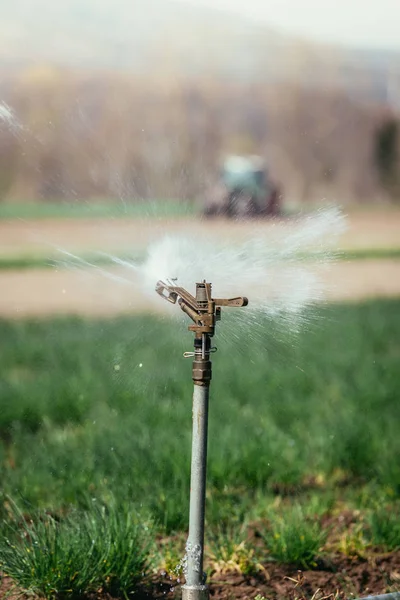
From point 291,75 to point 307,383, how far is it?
72.3 ft

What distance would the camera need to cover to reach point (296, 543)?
2.68 meters

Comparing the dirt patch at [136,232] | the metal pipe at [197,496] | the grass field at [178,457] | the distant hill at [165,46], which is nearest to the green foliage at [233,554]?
the grass field at [178,457]

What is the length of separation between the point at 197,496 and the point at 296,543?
68cm

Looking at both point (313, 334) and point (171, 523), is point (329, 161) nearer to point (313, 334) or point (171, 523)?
point (313, 334)

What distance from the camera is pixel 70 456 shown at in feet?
11.4

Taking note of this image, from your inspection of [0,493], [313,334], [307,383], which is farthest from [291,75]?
[0,493]

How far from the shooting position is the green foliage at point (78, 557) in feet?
7.79

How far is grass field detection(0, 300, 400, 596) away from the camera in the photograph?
8.29 ft

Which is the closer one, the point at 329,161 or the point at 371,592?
the point at 371,592

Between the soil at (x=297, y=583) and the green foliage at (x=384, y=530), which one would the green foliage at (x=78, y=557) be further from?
the green foliage at (x=384, y=530)

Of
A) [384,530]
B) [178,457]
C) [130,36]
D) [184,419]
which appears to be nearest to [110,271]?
[184,419]

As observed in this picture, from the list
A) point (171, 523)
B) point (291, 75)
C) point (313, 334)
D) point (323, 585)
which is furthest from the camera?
point (291, 75)

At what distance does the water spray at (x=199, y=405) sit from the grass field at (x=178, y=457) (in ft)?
1.08

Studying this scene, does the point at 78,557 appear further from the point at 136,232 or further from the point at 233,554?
the point at 136,232
